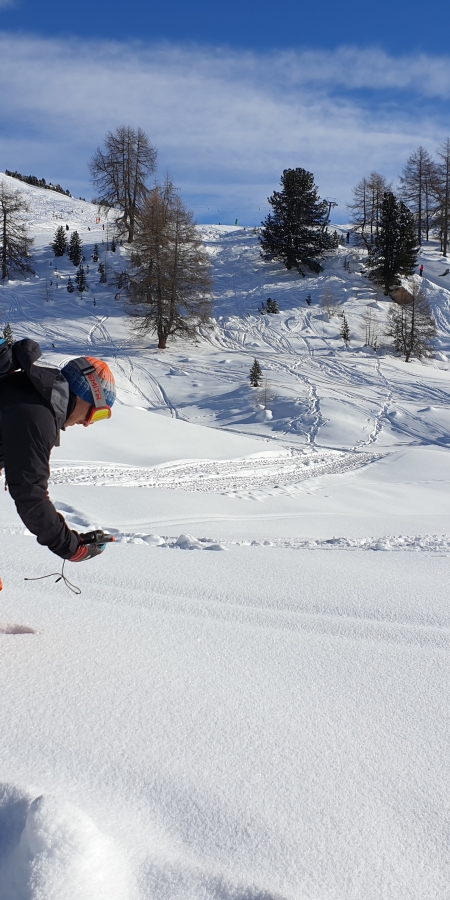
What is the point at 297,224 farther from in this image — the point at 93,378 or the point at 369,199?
the point at 93,378

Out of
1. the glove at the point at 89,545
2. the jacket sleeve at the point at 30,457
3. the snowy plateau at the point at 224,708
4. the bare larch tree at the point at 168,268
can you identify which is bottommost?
the snowy plateau at the point at 224,708

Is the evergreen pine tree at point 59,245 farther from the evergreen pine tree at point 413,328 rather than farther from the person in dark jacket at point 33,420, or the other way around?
the person in dark jacket at point 33,420

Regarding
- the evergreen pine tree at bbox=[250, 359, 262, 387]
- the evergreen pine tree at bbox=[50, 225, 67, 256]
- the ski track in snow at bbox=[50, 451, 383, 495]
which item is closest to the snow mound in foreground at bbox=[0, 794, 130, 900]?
the ski track in snow at bbox=[50, 451, 383, 495]

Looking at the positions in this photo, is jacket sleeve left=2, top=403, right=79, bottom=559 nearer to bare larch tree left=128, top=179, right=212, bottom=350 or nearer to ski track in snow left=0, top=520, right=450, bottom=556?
ski track in snow left=0, top=520, right=450, bottom=556

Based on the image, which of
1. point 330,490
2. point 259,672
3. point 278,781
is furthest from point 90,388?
point 330,490

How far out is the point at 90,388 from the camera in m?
2.18

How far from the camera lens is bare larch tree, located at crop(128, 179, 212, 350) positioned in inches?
1064

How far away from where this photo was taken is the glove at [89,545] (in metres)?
2.25

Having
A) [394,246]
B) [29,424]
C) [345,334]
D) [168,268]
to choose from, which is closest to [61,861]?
[29,424]

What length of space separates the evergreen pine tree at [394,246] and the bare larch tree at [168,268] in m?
15.9

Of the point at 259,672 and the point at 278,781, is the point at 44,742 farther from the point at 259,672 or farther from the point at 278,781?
the point at 259,672

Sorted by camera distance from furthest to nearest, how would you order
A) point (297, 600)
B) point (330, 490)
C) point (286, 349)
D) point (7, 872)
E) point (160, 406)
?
point (286, 349) < point (160, 406) < point (330, 490) < point (297, 600) < point (7, 872)

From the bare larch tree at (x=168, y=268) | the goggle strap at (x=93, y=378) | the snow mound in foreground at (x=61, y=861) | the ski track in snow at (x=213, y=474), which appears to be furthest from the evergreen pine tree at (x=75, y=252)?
the snow mound in foreground at (x=61, y=861)

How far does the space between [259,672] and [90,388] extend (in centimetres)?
132
